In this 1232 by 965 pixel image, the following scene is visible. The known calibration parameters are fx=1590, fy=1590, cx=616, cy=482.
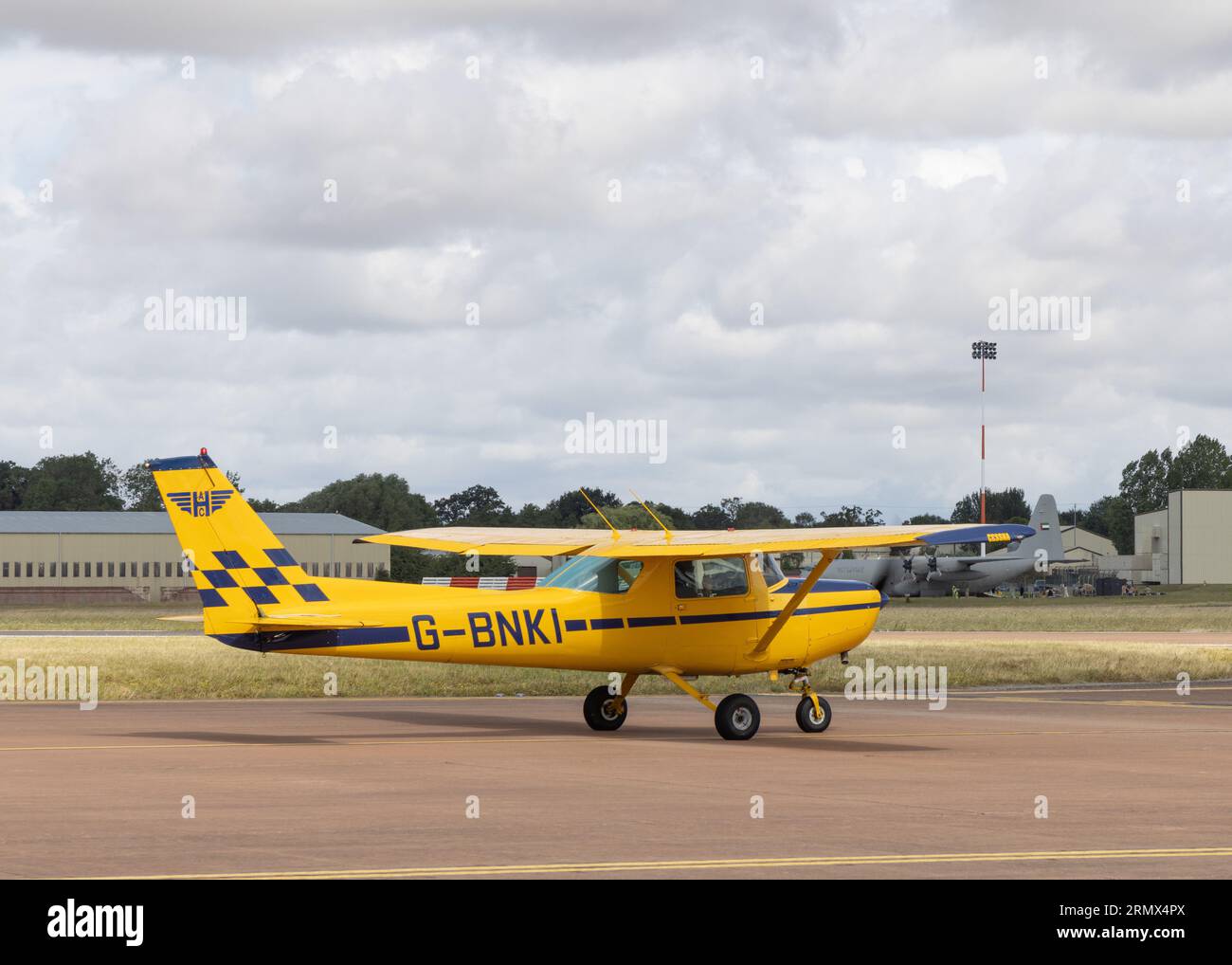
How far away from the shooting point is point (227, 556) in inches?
764

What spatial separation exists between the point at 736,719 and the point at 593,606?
2386 mm

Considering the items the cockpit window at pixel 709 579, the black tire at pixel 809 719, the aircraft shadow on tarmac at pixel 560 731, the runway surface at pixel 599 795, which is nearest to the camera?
the runway surface at pixel 599 795

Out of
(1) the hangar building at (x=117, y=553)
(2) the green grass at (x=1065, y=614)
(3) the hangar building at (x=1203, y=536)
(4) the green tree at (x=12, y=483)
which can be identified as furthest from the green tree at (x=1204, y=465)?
(4) the green tree at (x=12, y=483)

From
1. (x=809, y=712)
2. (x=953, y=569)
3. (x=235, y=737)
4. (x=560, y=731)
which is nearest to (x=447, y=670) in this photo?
(x=560, y=731)

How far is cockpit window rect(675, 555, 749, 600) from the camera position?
21.3 meters

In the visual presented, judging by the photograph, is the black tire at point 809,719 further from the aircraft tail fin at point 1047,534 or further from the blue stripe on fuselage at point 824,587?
the aircraft tail fin at point 1047,534

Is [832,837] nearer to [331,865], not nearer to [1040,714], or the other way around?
[331,865]

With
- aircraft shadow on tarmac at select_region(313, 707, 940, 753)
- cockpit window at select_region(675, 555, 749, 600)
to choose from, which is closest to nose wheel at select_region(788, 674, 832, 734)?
aircraft shadow on tarmac at select_region(313, 707, 940, 753)

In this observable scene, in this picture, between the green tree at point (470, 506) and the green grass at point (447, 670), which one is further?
the green tree at point (470, 506)

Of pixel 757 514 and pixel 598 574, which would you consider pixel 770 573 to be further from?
pixel 757 514

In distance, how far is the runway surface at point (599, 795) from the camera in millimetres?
10875

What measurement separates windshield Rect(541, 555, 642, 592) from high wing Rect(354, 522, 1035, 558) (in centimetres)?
22

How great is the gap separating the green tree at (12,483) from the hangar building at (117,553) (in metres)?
57.0
